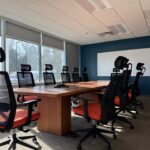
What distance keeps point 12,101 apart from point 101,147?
1.36m

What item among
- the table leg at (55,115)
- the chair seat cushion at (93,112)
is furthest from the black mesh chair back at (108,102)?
the table leg at (55,115)

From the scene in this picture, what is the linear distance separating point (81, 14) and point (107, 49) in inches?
161

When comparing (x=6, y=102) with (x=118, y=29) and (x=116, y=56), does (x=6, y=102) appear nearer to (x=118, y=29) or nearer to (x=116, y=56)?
(x=118, y=29)

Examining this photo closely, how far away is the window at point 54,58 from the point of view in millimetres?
6613

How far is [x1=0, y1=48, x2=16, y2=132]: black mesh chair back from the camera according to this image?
5.66 feet

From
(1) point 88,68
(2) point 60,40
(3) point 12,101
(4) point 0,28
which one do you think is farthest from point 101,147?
(1) point 88,68

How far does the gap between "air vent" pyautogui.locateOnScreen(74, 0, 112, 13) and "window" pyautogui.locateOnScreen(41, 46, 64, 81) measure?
116 inches

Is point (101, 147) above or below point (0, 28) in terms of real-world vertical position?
below

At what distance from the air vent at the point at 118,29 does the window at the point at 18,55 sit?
9.40 ft

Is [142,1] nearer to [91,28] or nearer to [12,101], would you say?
[91,28]

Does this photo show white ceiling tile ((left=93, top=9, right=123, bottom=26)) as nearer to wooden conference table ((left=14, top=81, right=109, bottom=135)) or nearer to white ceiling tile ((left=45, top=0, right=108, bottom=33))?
white ceiling tile ((left=45, top=0, right=108, bottom=33))

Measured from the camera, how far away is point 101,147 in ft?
7.52

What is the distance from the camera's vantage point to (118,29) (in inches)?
243

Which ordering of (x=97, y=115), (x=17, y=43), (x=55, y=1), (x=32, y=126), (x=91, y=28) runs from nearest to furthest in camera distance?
(x=97, y=115) < (x=32, y=126) < (x=55, y=1) < (x=17, y=43) < (x=91, y=28)
